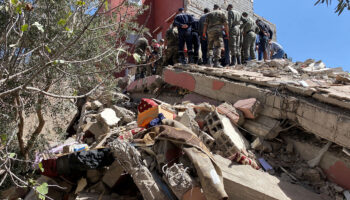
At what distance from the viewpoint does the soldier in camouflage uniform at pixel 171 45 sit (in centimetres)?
704

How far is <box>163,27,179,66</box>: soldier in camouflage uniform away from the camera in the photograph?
7.04 metres

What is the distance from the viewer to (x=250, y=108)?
12.0 ft

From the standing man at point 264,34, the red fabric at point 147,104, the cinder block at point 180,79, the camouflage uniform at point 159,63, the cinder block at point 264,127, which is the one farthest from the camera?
the camouflage uniform at point 159,63

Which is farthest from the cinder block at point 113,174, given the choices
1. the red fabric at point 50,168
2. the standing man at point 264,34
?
the standing man at point 264,34

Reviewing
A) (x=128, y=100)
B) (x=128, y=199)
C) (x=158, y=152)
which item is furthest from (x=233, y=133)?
(x=128, y=100)

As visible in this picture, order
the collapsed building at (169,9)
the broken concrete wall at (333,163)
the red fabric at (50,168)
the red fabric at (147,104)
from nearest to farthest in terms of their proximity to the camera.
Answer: the broken concrete wall at (333,163)
the red fabric at (50,168)
the red fabric at (147,104)
the collapsed building at (169,9)

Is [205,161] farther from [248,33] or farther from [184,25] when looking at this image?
[248,33]

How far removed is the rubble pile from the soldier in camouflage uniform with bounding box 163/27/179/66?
334 cm

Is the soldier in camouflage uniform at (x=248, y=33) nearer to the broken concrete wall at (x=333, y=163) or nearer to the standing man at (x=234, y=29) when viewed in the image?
the standing man at (x=234, y=29)

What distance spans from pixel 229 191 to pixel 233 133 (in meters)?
0.99

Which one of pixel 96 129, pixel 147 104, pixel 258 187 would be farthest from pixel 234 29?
pixel 258 187

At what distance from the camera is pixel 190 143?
266 cm

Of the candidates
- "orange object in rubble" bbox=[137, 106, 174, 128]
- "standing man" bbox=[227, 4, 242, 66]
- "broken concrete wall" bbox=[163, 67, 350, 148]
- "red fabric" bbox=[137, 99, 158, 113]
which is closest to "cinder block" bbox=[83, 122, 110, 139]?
"red fabric" bbox=[137, 99, 158, 113]

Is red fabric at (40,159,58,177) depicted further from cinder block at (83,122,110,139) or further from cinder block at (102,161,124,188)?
cinder block at (83,122,110,139)
